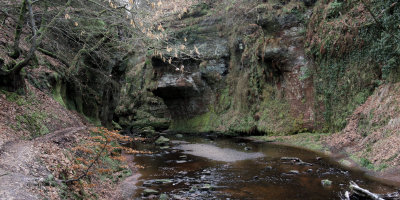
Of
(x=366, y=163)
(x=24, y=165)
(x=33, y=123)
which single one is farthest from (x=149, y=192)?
(x=366, y=163)

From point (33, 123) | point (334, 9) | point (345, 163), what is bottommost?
point (345, 163)

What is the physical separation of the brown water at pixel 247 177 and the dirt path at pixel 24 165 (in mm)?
3198

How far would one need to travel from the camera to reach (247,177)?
11.0m

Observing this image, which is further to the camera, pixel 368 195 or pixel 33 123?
pixel 33 123

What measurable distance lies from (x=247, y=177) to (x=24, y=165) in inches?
291

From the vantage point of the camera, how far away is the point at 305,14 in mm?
22500

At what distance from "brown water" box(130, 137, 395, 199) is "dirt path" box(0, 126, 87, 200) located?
320 cm

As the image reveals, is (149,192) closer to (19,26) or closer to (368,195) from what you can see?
(368,195)

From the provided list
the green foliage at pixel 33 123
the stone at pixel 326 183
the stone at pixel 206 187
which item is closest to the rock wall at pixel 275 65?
the stone at pixel 206 187

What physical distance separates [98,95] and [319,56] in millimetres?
16238

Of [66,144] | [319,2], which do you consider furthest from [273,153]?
[319,2]

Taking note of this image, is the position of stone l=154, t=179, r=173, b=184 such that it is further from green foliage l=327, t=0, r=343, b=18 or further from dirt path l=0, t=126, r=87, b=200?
green foliage l=327, t=0, r=343, b=18

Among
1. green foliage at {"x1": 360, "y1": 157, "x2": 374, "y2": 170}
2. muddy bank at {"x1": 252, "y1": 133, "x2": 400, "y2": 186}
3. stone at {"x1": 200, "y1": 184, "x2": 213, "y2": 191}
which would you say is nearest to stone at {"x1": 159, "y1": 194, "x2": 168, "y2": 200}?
stone at {"x1": 200, "y1": 184, "x2": 213, "y2": 191}

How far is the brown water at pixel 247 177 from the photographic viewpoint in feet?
29.0
